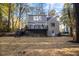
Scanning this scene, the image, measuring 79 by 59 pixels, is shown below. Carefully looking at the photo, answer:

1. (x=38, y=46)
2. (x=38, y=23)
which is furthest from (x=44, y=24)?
(x=38, y=46)

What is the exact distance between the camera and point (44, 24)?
2.33 metres

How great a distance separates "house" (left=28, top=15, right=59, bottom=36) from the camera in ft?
7.61

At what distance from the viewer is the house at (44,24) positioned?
2.32 metres

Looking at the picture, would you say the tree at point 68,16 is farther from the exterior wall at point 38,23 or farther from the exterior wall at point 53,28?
the exterior wall at point 38,23

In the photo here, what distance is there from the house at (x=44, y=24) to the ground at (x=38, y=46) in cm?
7

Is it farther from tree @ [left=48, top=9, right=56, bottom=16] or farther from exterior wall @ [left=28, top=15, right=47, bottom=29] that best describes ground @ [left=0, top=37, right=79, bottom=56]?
tree @ [left=48, top=9, right=56, bottom=16]

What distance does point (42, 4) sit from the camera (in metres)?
2.35

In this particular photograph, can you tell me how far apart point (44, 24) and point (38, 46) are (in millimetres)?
226

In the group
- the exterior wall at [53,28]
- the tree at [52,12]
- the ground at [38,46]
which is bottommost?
the ground at [38,46]

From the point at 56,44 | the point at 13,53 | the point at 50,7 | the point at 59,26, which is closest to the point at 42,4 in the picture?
the point at 50,7

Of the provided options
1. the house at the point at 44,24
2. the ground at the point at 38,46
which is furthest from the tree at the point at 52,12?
the ground at the point at 38,46

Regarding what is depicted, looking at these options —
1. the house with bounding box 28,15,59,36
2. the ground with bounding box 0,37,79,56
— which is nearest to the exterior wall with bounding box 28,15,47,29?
the house with bounding box 28,15,59,36

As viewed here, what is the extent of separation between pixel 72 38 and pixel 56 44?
168 millimetres

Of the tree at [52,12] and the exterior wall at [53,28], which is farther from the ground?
the tree at [52,12]
